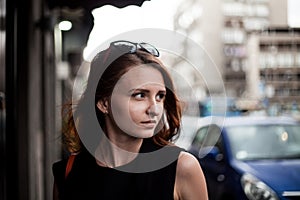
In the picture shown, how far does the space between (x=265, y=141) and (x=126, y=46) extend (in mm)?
1107

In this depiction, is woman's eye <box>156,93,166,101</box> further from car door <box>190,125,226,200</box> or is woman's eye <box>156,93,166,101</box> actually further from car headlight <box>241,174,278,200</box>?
car headlight <box>241,174,278,200</box>

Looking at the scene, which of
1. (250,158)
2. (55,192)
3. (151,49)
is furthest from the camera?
(250,158)

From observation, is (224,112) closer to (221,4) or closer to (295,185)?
(295,185)

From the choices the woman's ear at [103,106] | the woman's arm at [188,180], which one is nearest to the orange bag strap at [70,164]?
the woman's ear at [103,106]

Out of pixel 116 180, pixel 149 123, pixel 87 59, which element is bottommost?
pixel 116 180

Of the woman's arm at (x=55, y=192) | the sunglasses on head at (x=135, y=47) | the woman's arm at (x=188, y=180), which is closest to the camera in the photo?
the woman's arm at (x=188, y=180)

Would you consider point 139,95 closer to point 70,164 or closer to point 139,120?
point 139,120

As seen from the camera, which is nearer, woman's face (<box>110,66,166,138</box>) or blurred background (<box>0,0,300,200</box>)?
woman's face (<box>110,66,166,138</box>)

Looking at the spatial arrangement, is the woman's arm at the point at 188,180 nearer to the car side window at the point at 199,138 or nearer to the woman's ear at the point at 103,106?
the car side window at the point at 199,138

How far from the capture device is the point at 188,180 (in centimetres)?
175

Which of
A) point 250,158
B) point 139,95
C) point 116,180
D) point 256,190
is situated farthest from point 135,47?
point 250,158

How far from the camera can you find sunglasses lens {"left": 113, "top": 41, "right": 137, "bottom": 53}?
6.12 feet

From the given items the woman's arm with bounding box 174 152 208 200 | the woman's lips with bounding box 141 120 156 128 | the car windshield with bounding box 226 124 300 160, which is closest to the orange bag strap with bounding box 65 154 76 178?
the woman's lips with bounding box 141 120 156 128

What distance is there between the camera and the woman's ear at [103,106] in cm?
186
